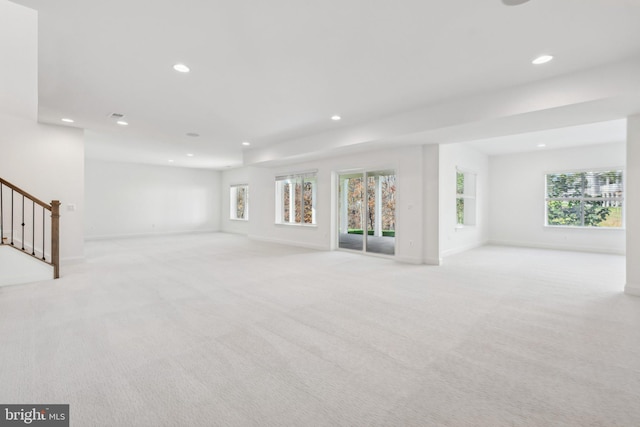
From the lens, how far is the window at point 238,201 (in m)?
12.2

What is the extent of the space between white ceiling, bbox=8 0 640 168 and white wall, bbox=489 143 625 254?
18.1ft

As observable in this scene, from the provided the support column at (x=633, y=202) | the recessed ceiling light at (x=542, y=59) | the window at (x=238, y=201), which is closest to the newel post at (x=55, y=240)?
the recessed ceiling light at (x=542, y=59)

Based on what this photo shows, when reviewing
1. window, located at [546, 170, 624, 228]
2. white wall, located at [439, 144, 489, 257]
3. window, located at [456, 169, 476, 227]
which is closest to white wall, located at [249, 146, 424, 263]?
white wall, located at [439, 144, 489, 257]

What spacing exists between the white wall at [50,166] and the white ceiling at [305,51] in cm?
93

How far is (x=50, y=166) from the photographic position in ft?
18.8

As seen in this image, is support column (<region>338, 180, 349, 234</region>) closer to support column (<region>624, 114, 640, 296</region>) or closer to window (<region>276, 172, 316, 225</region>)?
window (<region>276, 172, 316, 225</region>)

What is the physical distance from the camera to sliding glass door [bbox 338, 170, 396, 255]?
8320mm

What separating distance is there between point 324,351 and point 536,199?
8.47 m

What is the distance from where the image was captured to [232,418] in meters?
1.62

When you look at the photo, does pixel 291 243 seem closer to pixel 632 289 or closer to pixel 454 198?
pixel 454 198

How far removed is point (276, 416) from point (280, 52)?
3.13 m

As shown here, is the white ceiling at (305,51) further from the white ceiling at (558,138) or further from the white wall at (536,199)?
the white wall at (536,199)

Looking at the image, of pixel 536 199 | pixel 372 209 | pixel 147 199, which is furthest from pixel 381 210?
pixel 147 199

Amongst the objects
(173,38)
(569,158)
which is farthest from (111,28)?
(569,158)
